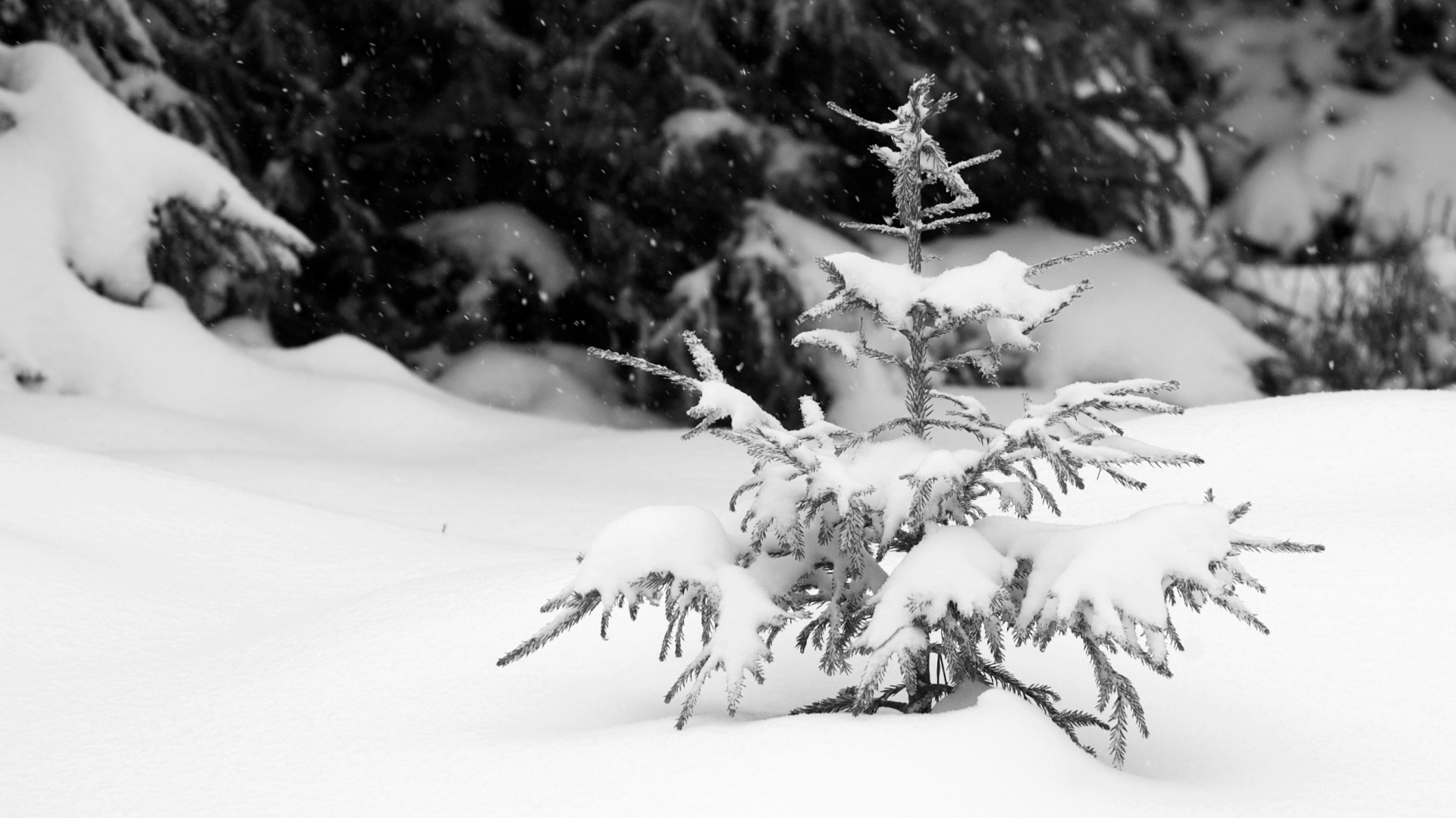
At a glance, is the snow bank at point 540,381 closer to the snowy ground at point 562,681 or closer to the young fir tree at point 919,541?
the snowy ground at point 562,681

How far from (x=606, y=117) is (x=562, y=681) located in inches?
190

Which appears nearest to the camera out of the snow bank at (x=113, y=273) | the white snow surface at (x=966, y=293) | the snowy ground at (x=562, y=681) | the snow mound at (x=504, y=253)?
the snowy ground at (x=562, y=681)

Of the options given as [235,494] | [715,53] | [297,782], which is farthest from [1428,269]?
[297,782]

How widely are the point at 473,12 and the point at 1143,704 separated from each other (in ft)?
18.9

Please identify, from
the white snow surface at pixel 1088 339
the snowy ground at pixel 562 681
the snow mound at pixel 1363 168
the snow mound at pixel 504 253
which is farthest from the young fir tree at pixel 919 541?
the snow mound at pixel 1363 168

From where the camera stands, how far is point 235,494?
11.9ft

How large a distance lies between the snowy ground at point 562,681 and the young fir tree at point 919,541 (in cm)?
13

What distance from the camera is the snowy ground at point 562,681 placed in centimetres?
173

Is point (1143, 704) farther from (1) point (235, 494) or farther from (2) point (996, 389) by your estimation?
(2) point (996, 389)

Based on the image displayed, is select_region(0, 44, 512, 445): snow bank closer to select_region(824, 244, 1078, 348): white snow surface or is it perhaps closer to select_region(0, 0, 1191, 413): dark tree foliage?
select_region(0, 0, 1191, 413): dark tree foliage

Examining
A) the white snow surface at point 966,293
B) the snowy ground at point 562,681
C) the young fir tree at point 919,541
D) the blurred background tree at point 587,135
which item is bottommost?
the snowy ground at point 562,681

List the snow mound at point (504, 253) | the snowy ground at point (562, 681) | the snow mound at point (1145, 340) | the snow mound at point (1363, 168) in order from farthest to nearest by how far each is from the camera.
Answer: the snow mound at point (1363, 168) → the snow mound at point (504, 253) → the snow mound at point (1145, 340) → the snowy ground at point (562, 681)

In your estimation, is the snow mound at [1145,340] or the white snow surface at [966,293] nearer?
the white snow surface at [966,293]

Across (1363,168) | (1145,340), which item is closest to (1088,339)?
(1145,340)
